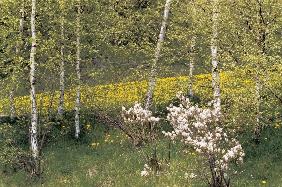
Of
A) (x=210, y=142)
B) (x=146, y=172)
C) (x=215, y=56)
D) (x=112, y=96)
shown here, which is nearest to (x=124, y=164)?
(x=146, y=172)

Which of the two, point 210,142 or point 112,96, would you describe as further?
point 112,96

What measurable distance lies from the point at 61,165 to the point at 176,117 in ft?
21.9

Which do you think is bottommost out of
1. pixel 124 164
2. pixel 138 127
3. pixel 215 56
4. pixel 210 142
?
pixel 124 164

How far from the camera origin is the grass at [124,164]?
618 inches

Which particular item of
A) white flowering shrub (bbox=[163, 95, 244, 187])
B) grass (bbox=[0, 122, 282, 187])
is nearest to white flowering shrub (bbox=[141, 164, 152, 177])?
grass (bbox=[0, 122, 282, 187])

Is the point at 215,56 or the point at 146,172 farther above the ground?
the point at 215,56

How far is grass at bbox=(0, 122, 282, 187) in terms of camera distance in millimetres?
15695

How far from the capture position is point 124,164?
59.6 ft

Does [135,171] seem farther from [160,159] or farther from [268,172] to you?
[268,172]

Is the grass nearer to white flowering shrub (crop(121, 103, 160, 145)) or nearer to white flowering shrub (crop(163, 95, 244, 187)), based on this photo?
white flowering shrub (crop(121, 103, 160, 145))

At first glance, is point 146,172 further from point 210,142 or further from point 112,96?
point 112,96

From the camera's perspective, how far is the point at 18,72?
19.4m

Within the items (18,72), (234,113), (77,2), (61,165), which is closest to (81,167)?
(61,165)

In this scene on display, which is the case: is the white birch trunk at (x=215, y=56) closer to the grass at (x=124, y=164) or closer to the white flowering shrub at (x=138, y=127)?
the grass at (x=124, y=164)
